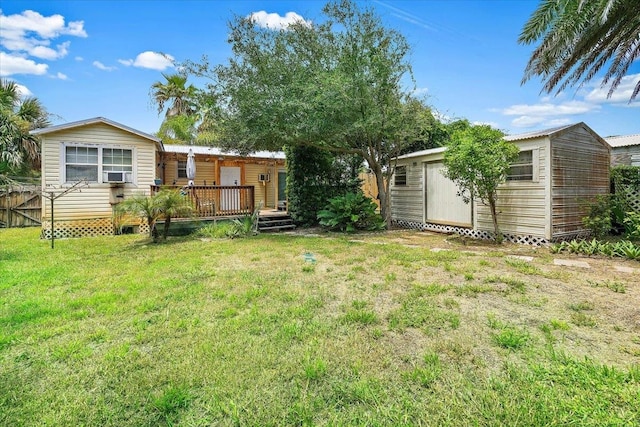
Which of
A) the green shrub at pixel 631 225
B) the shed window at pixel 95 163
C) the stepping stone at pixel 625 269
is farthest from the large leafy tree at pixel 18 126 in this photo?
the green shrub at pixel 631 225

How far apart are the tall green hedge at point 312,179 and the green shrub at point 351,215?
88cm

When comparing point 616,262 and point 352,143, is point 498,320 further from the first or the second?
point 352,143

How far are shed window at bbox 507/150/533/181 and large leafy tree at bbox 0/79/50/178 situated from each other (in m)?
15.2

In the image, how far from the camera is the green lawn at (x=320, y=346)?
2.00 m

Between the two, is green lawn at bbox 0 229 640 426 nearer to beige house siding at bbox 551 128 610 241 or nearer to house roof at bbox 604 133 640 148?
beige house siding at bbox 551 128 610 241

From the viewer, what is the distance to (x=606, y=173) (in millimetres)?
8906

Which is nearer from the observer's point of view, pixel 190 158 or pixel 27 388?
pixel 27 388

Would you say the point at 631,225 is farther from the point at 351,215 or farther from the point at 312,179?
the point at 312,179

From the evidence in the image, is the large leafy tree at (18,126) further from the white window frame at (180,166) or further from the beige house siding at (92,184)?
the white window frame at (180,166)

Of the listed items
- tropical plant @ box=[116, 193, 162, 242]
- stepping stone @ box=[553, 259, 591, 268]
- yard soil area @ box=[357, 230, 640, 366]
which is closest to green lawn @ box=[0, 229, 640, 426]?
yard soil area @ box=[357, 230, 640, 366]

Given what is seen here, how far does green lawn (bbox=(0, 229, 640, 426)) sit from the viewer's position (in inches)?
78.7

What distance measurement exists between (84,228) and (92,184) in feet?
4.56

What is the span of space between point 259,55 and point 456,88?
24.8 ft

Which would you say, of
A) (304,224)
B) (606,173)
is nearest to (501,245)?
(606,173)
